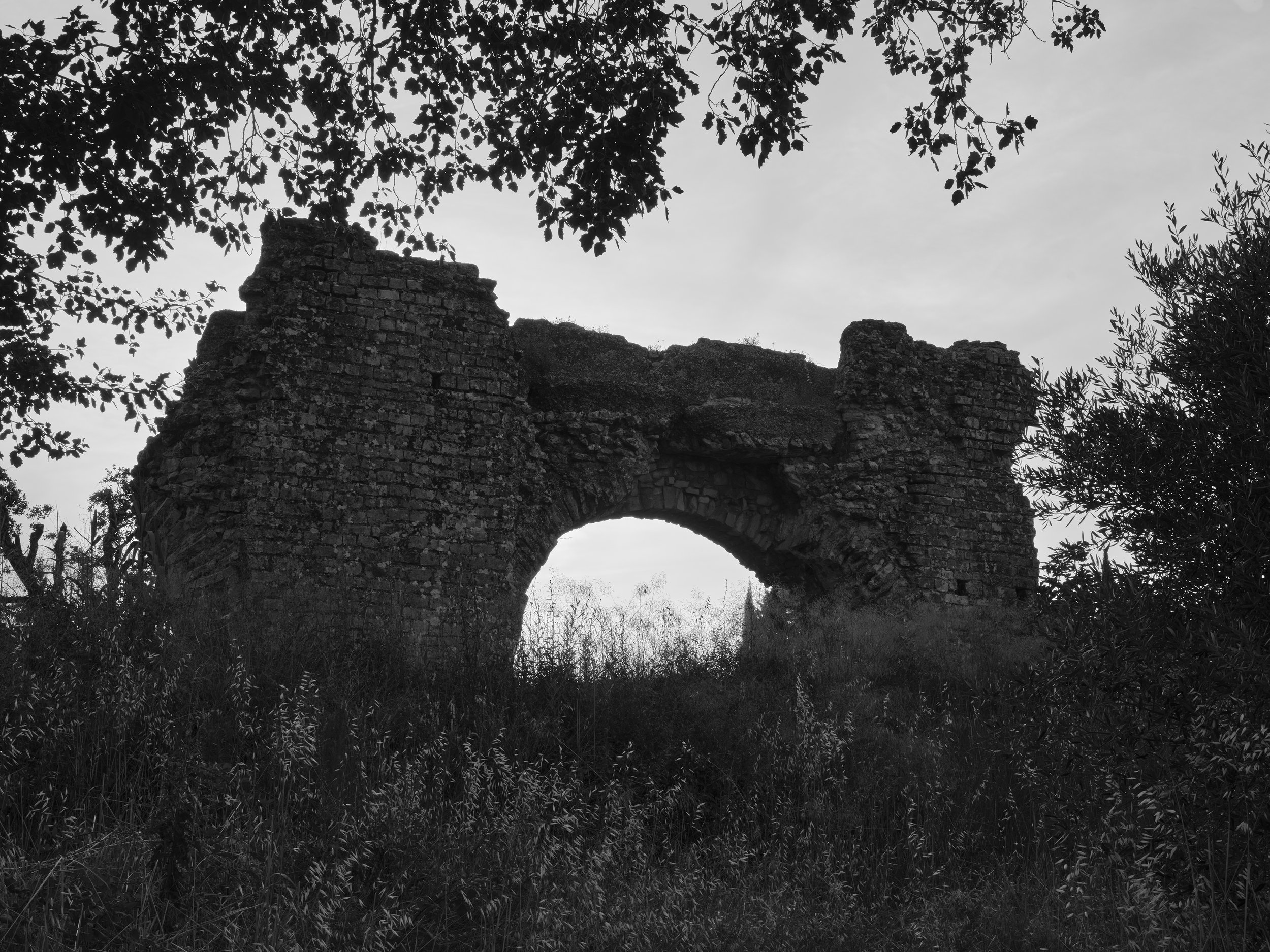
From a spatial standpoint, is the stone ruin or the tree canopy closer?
the tree canopy

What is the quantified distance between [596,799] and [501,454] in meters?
4.32

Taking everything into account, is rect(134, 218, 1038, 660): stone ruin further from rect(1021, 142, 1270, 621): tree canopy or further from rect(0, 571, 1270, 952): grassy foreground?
rect(1021, 142, 1270, 621): tree canopy

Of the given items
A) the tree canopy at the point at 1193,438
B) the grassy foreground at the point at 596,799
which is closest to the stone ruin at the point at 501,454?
the grassy foreground at the point at 596,799

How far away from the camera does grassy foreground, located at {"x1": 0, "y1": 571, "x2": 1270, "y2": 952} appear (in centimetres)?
381

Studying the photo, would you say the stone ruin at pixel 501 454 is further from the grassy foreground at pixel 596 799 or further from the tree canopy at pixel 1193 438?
the tree canopy at pixel 1193 438

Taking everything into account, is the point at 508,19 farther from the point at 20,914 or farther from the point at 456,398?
the point at 20,914

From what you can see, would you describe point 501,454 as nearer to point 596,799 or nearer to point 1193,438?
point 596,799

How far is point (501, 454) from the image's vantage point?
9.84 meters

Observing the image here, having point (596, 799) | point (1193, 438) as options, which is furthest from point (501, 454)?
point (1193, 438)

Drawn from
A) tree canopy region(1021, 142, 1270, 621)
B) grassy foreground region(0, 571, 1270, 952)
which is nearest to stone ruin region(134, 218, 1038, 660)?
grassy foreground region(0, 571, 1270, 952)

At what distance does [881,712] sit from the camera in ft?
25.4

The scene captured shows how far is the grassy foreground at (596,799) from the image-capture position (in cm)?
381

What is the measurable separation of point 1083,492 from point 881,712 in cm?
353

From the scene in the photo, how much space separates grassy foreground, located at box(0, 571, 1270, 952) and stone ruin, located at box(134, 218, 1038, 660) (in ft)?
4.86
